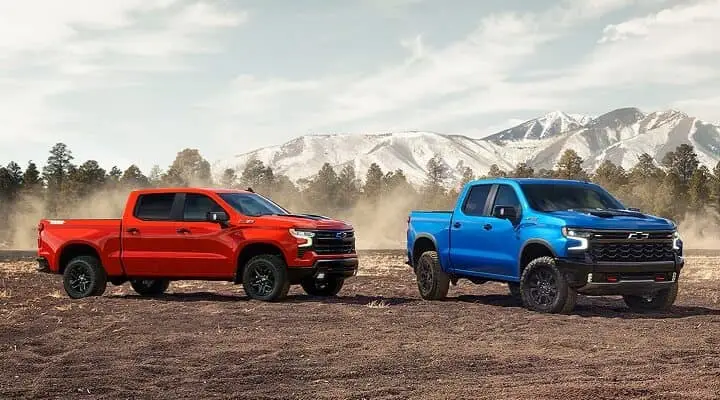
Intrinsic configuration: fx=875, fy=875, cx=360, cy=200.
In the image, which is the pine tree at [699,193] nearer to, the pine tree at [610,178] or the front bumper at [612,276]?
the pine tree at [610,178]

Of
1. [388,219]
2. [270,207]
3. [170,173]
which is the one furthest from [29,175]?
[270,207]

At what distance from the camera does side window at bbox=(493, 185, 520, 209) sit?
562 inches

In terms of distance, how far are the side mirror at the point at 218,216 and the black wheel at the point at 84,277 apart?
2.65 meters

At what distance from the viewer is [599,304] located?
15.6 metres

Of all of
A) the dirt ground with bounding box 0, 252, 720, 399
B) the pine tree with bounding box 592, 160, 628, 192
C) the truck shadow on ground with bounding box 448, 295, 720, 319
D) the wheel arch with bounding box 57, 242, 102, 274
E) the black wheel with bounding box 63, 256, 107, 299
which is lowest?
the dirt ground with bounding box 0, 252, 720, 399

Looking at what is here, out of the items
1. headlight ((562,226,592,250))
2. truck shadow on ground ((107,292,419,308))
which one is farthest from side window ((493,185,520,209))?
truck shadow on ground ((107,292,419,308))

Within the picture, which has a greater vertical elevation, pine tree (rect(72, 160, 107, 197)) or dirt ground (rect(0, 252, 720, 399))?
pine tree (rect(72, 160, 107, 197))

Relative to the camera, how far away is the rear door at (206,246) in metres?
15.3

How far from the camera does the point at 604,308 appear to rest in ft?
48.5

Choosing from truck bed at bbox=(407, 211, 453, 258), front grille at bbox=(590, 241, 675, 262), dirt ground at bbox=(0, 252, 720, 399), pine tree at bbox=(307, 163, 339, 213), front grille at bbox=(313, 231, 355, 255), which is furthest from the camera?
pine tree at bbox=(307, 163, 339, 213)

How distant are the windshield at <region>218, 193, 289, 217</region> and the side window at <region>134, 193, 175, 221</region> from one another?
3.32 ft

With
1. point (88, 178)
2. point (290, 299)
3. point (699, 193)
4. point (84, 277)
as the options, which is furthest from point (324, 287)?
point (88, 178)

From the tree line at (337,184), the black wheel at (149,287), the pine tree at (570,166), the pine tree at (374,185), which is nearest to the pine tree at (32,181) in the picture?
the tree line at (337,184)

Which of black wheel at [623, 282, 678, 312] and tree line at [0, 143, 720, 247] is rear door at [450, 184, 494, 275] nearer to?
black wheel at [623, 282, 678, 312]
